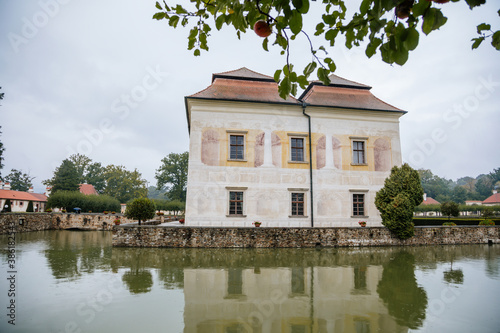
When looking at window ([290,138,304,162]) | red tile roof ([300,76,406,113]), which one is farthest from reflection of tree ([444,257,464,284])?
red tile roof ([300,76,406,113])

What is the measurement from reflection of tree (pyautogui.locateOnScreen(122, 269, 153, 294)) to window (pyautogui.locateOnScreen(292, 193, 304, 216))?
10.2m

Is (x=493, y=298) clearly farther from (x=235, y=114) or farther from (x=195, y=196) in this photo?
(x=235, y=114)

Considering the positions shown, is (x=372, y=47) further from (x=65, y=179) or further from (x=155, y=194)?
(x=155, y=194)

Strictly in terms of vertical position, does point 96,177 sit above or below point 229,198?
above

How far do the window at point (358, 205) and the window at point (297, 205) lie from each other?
11.0ft

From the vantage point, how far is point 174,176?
173 feet

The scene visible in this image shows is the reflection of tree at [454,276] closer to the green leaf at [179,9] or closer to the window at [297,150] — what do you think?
the green leaf at [179,9]

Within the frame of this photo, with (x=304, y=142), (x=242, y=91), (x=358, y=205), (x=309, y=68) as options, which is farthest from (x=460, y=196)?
(x=309, y=68)

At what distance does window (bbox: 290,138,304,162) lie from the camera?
17.2 meters

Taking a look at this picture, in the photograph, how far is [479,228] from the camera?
16.1m

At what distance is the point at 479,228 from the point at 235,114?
16.0 m

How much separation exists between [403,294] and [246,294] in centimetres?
362

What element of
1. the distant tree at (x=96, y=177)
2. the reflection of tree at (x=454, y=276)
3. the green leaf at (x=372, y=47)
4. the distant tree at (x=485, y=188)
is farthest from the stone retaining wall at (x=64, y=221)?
the distant tree at (x=485, y=188)

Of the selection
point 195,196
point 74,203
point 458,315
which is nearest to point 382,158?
point 195,196
